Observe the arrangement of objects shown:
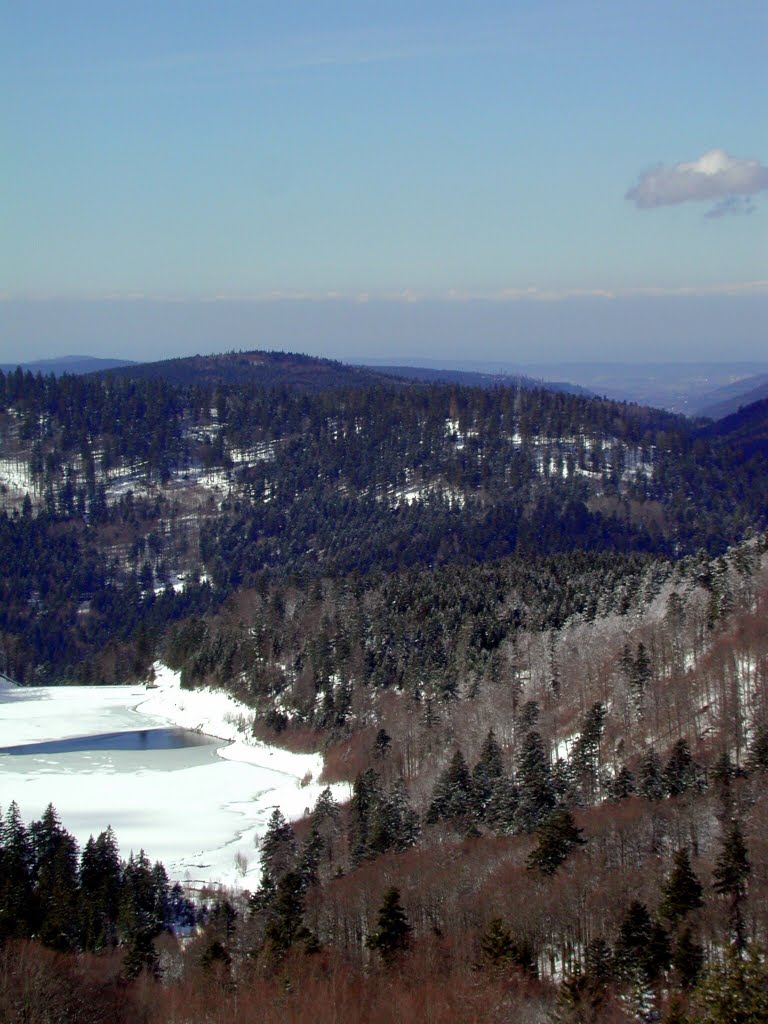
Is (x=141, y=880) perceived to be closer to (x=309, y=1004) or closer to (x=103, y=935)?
(x=103, y=935)

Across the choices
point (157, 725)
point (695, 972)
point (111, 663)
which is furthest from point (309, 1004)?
point (111, 663)

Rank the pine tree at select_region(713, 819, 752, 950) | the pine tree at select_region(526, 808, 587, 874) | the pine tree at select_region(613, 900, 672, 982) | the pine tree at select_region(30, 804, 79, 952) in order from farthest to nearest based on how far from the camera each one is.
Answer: the pine tree at select_region(30, 804, 79, 952)
the pine tree at select_region(526, 808, 587, 874)
the pine tree at select_region(713, 819, 752, 950)
the pine tree at select_region(613, 900, 672, 982)

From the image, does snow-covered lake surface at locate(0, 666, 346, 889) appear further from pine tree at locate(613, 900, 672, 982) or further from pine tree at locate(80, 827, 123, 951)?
pine tree at locate(613, 900, 672, 982)

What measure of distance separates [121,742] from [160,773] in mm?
12639

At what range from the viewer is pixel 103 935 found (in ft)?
143

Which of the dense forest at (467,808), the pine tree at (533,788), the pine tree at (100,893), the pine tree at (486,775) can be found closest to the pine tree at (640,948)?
the dense forest at (467,808)

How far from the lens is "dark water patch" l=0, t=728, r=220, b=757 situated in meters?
85.8

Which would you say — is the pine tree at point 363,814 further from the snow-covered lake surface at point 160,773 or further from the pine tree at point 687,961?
the pine tree at point 687,961

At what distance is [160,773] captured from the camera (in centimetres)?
7731

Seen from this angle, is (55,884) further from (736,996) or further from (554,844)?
(736,996)

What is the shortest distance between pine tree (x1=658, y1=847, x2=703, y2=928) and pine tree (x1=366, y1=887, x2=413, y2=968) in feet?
27.5

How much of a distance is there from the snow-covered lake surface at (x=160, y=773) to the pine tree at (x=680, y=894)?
2308 centimetres

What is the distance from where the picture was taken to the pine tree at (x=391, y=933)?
35.2 metres

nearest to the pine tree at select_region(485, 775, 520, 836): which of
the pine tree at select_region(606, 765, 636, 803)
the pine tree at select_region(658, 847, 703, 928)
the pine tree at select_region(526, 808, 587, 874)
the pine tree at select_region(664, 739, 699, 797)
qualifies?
the pine tree at select_region(606, 765, 636, 803)
